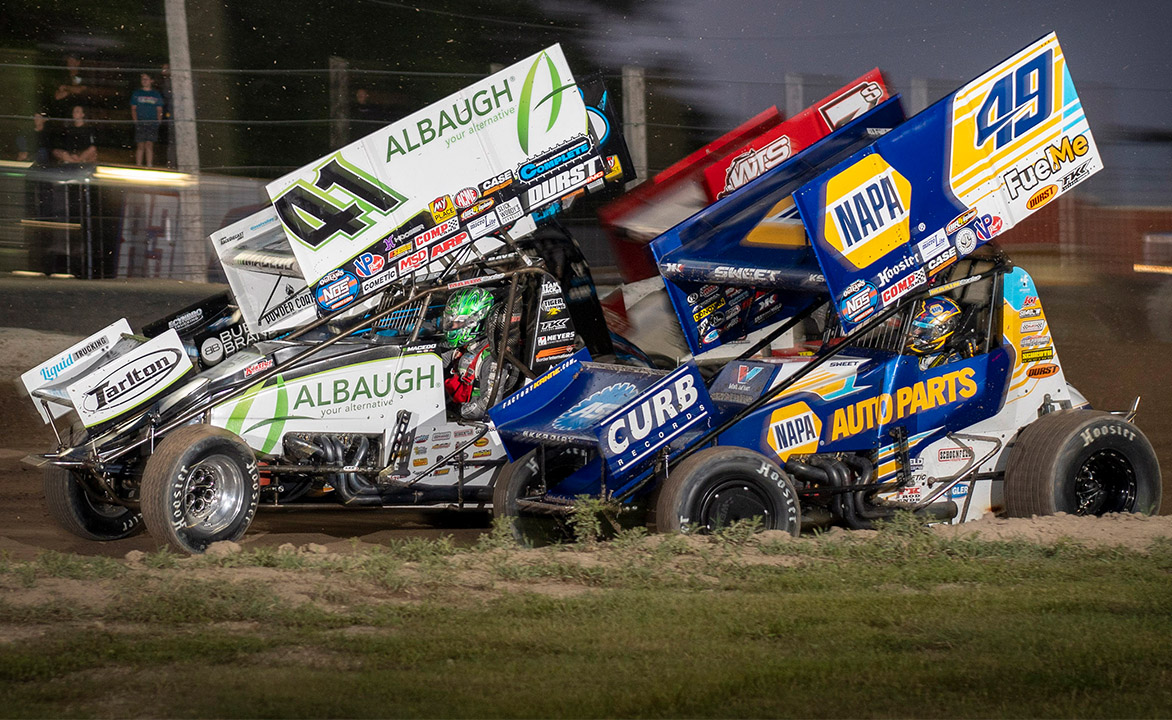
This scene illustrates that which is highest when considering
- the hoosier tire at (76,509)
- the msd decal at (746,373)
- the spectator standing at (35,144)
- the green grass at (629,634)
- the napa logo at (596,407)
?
the spectator standing at (35,144)

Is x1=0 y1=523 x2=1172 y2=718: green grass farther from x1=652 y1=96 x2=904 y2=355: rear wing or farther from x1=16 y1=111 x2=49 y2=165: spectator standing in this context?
x1=16 y1=111 x2=49 y2=165: spectator standing

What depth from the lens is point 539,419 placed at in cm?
654

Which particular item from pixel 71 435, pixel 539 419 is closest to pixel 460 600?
pixel 539 419

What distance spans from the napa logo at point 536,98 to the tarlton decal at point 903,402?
2646 millimetres

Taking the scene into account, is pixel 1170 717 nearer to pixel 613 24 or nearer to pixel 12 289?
pixel 12 289

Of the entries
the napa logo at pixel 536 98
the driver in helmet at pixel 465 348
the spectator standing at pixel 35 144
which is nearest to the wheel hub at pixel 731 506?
the driver in helmet at pixel 465 348

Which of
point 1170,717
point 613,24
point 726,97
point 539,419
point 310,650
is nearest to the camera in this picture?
point 1170,717

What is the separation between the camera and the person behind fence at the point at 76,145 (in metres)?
13.4

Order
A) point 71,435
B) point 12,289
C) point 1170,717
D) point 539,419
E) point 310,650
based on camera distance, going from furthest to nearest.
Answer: point 12,289 → point 71,435 → point 539,419 → point 310,650 → point 1170,717

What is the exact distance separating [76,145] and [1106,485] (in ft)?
37.3

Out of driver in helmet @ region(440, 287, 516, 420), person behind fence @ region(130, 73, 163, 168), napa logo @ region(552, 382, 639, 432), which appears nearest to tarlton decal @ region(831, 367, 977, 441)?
napa logo @ region(552, 382, 639, 432)

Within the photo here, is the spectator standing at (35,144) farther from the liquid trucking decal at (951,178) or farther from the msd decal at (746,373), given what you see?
the liquid trucking decal at (951,178)

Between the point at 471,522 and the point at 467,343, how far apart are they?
135 cm

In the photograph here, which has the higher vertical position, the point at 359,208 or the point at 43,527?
the point at 359,208
